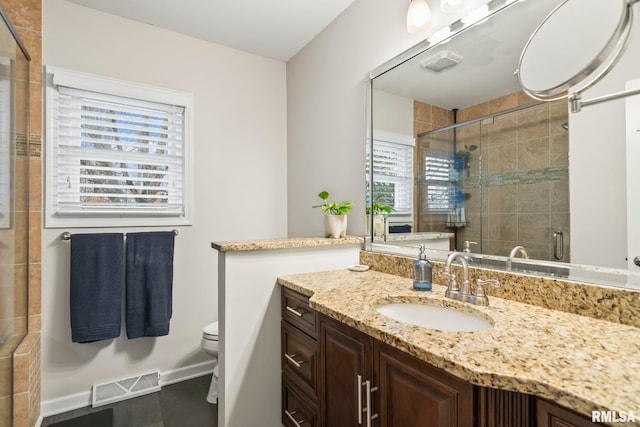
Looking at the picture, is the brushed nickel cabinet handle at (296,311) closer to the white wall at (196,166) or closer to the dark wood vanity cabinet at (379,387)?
the dark wood vanity cabinet at (379,387)

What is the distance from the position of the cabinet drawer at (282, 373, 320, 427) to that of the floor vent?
1.09 metres

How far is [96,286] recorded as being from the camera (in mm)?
1915

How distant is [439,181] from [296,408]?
1304mm

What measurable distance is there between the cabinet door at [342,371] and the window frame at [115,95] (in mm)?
1564

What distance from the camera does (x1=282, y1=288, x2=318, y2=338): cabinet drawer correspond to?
1.35 meters

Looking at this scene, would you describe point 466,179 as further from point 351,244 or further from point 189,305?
point 189,305

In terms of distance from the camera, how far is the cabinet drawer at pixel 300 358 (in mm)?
1354

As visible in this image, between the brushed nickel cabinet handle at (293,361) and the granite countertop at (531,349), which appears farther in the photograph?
the brushed nickel cabinet handle at (293,361)

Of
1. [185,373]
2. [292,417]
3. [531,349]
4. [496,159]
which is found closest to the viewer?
[531,349]

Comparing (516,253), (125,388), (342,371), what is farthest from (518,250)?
(125,388)

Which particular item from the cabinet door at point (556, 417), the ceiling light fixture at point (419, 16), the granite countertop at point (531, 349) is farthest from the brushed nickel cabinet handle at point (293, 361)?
the ceiling light fixture at point (419, 16)

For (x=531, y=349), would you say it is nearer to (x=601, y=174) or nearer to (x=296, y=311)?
(x=601, y=174)

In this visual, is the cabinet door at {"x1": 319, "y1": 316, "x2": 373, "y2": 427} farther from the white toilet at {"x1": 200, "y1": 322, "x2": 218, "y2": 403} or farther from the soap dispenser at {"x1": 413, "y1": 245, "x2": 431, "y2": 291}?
the white toilet at {"x1": 200, "y1": 322, "x2": 218, "y2": 403}

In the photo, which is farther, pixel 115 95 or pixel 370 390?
pixel 115 95
